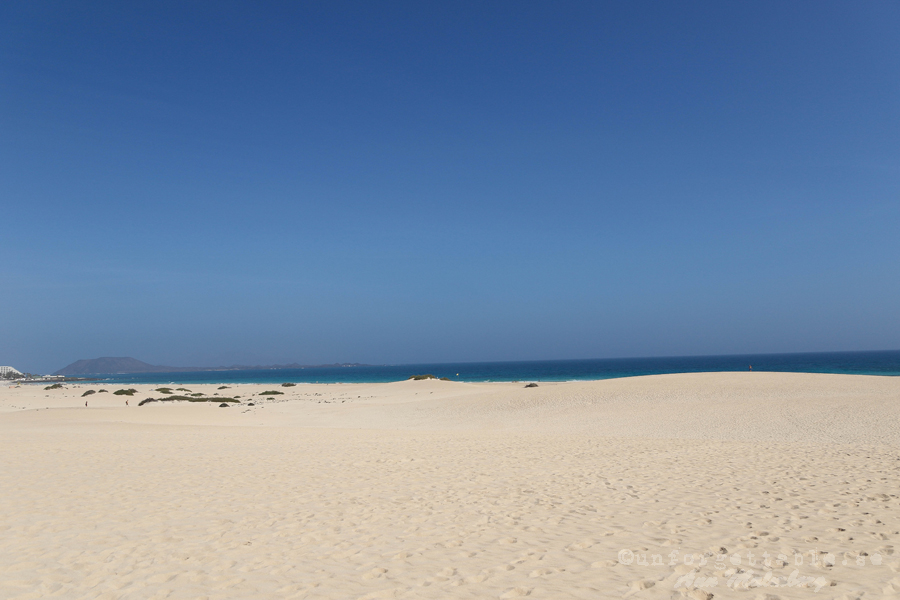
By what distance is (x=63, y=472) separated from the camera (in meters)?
11.9

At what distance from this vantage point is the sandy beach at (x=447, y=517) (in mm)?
5941

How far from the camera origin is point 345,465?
13281 mm

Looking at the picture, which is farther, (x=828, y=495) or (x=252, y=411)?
(x=252, y=411)

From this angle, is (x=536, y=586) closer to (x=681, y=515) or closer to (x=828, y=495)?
(x=681, y=515)

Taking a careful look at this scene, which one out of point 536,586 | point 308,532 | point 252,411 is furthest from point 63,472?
point 252,411

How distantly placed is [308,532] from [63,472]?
802 centimetres

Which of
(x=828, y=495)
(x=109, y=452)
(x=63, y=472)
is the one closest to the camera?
(x=828, y=495)

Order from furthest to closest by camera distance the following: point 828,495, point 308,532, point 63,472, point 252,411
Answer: point 252,411
point 63,472
point 828,495
point 308,532

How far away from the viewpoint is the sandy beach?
5941mm

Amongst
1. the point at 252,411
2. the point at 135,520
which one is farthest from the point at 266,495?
the point at 252,411

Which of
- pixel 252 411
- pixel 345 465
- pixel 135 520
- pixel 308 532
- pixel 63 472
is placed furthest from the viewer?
pixel 252 411

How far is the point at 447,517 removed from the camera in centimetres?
853

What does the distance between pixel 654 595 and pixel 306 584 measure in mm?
3879

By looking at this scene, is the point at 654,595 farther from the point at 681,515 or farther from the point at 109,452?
the point at 109,452
